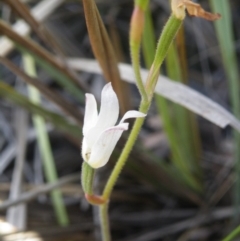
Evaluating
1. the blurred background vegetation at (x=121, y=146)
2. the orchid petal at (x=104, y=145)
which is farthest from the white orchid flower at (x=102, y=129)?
the blurred background vegetation at (x=121, y=146)

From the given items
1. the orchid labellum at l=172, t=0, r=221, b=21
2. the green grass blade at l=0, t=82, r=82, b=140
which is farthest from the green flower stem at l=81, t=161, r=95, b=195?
the green grass blade at l=0, t=82, r=82, b=140

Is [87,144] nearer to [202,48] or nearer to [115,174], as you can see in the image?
[115,174]

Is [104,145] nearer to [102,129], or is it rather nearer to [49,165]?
[102,129]

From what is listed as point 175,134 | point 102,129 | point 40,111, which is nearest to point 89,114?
point 102,129

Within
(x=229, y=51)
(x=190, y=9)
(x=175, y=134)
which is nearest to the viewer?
(x=190, y=9)

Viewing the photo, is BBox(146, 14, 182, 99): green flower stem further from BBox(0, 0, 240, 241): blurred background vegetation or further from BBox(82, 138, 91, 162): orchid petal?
BBox(0, 0, 240, 241): blurred background vegetation
